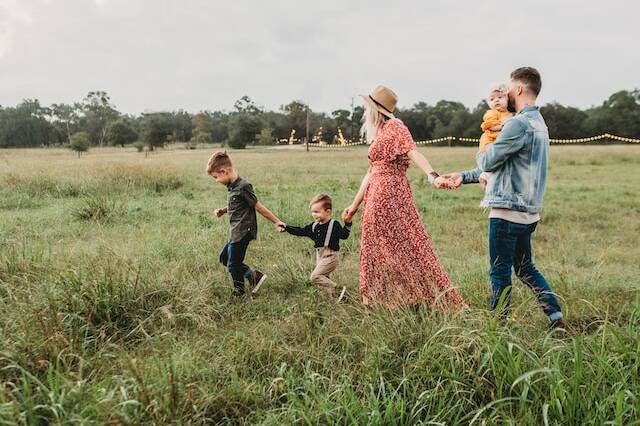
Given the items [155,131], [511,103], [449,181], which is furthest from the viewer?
[155,131]

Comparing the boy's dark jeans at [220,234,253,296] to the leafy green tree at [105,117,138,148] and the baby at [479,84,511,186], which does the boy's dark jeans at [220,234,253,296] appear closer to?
the baby at [479,84,511,186]

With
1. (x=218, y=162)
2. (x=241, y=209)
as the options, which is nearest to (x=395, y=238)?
(x=241, y=209)

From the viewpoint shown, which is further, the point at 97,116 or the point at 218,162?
the point at 97,116

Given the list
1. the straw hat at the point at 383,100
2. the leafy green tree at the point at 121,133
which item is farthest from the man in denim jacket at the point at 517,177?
the leafy green tree at the point at 121,133

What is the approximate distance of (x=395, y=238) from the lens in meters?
4.15

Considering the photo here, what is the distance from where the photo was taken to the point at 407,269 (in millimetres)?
4125

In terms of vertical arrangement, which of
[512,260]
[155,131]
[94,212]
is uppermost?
[155,131]

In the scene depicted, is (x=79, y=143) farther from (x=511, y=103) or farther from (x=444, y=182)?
(x=511, y=103)

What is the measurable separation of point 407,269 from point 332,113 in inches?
2433

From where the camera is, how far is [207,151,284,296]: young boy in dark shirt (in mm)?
4641

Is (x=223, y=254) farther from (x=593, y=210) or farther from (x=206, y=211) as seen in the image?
(x=593, y=210)

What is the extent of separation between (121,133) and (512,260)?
84.5 meters

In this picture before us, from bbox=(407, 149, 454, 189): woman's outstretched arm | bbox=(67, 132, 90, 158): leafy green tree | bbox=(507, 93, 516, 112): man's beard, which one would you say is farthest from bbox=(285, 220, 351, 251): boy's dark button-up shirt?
bbox=(67, 132, 90, 158): leafy green tree

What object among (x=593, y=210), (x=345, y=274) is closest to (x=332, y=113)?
(x=593, y=210)
